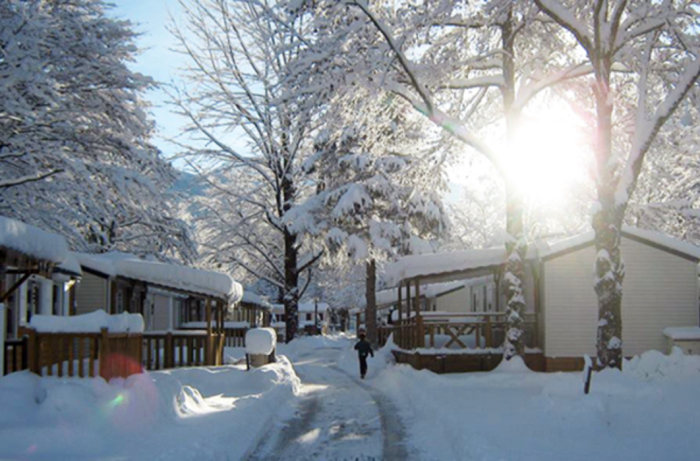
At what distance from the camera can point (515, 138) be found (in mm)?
19719

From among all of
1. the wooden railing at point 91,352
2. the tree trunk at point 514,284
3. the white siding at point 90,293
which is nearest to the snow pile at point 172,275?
the white siding at point 90,293

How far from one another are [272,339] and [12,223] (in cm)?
1147

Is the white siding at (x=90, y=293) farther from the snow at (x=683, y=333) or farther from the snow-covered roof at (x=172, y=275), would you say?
the snow at (x=683, y=333)

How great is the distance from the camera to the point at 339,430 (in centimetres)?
1255

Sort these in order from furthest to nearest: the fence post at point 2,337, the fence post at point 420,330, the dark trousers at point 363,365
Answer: the dark trousers at point 363,365
the fence post at point 420,330
the fence post at point 2,337

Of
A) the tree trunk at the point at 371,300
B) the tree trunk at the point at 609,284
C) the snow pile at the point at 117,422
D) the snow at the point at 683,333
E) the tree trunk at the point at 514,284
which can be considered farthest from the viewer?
the tree trunk at the point at 371,300

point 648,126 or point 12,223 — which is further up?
point 648,126

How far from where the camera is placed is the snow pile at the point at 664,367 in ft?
50.0

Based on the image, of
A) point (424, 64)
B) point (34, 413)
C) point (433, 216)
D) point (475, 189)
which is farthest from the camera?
point (475, 189)

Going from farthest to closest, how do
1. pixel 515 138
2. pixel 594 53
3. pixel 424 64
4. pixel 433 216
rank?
pixel 433 216, pixel 515 138, pixel 424 64, pixel 594 53

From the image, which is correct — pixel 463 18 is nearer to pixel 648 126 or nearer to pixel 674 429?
pixel 648 126

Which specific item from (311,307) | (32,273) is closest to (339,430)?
(32,273)

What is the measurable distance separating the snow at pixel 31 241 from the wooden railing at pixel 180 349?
8020 mm

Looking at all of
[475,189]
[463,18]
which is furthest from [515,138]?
[475,189]
